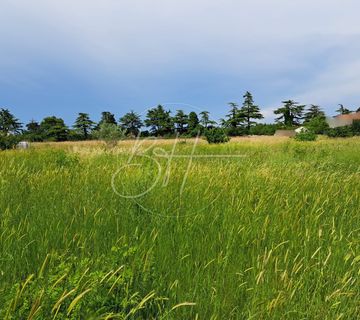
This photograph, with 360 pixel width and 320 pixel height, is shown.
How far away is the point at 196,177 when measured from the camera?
469cm

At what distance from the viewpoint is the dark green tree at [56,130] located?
8188 cm

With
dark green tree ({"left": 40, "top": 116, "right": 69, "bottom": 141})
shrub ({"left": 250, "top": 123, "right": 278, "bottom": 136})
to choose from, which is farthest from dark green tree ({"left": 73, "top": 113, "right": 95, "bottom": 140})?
shrub ({"left": 250, "top": 123, "right": 278, "bottom": 136})

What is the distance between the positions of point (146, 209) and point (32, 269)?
130 cm

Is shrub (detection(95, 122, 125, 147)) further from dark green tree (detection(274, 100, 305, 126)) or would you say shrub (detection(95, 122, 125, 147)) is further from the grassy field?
dark green tree (detection(274, 100, 305, 126))

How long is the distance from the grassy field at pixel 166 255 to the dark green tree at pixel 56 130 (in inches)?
3213

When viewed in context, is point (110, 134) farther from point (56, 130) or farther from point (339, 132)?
point (56, 130)

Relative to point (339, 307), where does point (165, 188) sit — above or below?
above

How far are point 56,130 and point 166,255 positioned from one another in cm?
8726

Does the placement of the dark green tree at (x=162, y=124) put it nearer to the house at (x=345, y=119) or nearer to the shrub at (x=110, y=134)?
the shrub at (x=110, y=134)

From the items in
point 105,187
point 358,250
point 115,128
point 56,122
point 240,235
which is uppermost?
point 56,122

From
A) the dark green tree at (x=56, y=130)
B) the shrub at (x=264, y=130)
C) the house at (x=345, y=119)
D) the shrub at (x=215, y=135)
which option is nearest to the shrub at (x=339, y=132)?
the shrub at (x=264, y=130)

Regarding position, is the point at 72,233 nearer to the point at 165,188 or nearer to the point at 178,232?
the point at 178,232

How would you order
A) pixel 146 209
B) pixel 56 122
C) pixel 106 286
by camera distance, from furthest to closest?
pixel 56 122, pixel 146 209, pixel 106 286

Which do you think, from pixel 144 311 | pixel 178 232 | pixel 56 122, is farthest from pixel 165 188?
pixel 56 122
